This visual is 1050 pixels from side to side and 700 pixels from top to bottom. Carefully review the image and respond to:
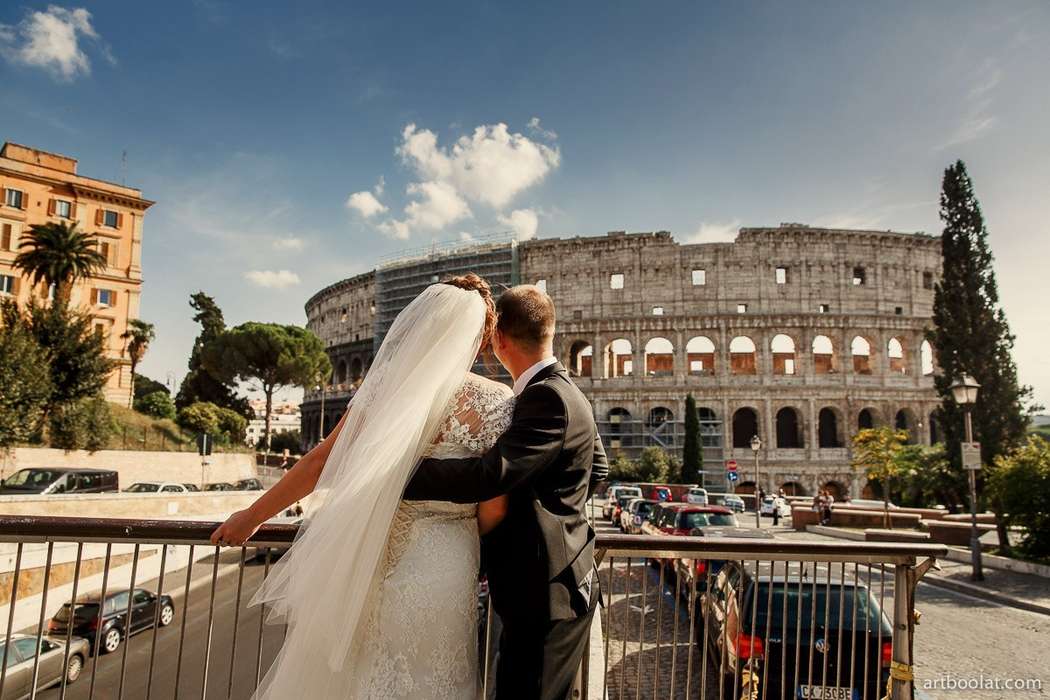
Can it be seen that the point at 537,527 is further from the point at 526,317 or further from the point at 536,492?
the point at 526,317

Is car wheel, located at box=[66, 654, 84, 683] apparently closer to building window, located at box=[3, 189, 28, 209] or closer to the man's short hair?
the man's short hair

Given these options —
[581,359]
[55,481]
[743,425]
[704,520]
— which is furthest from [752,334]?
[55,481]

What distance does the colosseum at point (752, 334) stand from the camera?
4034cm

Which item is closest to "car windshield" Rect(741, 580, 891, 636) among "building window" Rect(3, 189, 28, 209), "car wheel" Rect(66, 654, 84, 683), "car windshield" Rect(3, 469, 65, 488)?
"car wheel" Rect(66, 654, 84, 683)

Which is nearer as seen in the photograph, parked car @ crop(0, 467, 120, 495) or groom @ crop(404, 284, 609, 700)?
groom @ crop(404, 284, 609, 700)

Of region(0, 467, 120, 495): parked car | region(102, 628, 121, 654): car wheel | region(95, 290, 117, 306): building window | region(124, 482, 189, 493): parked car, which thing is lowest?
region(102, 628, 121, 654): car wheel

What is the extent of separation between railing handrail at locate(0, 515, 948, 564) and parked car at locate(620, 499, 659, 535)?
46.6ft

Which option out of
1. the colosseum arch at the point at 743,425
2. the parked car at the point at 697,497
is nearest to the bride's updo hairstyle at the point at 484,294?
the parked car at the point at 697,497

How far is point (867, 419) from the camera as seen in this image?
4238cm

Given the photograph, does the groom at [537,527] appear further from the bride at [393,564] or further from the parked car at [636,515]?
the parked car at [636,515]

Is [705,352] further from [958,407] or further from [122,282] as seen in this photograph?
[122,282]

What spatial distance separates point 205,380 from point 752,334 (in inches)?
1551

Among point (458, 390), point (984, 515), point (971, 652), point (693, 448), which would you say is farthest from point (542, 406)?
point (693, 448)

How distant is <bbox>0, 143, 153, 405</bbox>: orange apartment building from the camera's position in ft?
108
